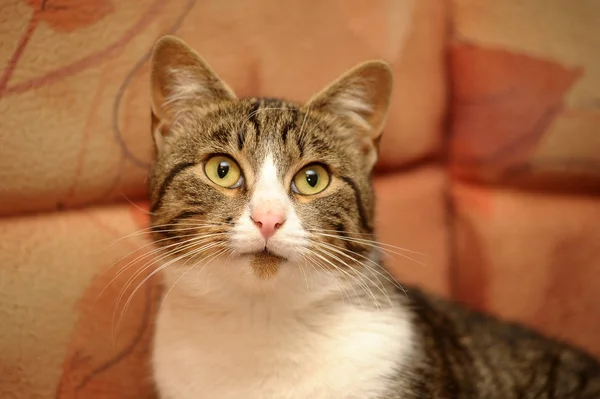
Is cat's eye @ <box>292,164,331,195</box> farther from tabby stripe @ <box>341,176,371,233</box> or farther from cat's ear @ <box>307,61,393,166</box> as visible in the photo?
cat's ear @ <box>307,61,393,166</box>

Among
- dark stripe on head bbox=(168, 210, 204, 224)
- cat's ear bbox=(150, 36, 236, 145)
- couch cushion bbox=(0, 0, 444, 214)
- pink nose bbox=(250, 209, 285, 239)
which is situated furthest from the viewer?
couch cushion bbox=(0, 0, 444, 214)

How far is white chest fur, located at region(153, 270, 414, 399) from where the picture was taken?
51.3 inches

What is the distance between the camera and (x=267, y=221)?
1.15 meters

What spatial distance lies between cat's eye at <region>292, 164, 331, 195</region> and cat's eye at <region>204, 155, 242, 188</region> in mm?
138

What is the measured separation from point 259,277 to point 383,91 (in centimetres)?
64

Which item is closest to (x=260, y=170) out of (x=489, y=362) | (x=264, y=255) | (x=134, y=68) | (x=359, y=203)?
(x=264, y=255)

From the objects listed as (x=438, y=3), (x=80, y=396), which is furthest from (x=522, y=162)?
(x=80, y=396)

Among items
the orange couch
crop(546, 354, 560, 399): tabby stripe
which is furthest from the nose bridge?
crop(546, 354, 560, 399): tabby stripe

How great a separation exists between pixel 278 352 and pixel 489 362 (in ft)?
2.15

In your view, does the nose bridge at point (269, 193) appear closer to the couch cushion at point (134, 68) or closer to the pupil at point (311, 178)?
the pupil at point (311, 178)

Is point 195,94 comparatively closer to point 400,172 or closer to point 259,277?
point 259,277

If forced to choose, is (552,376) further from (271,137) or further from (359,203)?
(271,137)

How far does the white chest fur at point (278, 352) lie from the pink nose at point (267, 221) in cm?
25

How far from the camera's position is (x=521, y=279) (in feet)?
7.00
